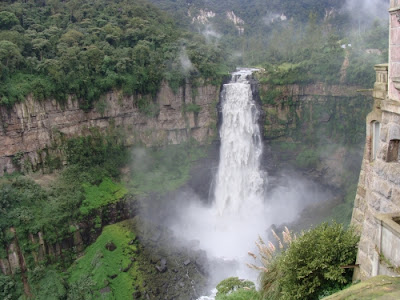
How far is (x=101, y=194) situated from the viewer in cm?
2381

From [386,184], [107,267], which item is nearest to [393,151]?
[386,184]

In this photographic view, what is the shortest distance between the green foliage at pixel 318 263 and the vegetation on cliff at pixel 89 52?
18541mm

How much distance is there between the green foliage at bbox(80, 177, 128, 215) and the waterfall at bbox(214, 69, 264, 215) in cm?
692

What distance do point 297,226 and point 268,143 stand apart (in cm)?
791

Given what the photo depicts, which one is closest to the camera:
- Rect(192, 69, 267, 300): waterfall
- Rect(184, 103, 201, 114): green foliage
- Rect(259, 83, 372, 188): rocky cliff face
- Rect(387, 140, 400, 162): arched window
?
Rect(387, 140, 400, 162): arched window

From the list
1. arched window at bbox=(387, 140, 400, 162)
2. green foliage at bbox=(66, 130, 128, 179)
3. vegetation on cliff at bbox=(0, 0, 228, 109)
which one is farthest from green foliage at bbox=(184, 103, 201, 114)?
arched window at bbox=(387, 140, 400, 162)

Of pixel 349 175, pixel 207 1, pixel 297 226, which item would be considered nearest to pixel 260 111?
pixel 349 175

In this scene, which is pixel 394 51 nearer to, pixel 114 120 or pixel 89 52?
pixel 89 52

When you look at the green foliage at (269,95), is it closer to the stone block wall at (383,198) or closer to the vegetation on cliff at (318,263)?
the vegetation on cliff at (318,263)

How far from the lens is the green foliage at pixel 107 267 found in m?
19.2

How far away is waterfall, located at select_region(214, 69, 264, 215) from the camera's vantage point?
27.7 m

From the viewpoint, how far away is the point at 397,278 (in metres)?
5.56

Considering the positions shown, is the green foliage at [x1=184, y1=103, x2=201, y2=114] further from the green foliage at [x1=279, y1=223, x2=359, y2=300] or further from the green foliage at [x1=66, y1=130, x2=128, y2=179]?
the green foliage at [x1=279, y1=223, x2=359, y2=300]

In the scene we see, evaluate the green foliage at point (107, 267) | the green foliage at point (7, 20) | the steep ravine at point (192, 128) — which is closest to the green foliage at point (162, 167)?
the steep ravine at point (192, 128)
